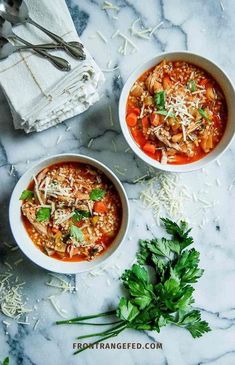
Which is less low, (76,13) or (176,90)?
(76,13)

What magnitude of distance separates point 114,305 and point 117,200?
379mm

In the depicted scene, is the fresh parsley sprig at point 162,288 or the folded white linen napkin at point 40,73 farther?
the fresh parsley sprig at point 162,288

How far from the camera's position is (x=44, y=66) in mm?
1993

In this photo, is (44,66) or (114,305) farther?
(114,305)

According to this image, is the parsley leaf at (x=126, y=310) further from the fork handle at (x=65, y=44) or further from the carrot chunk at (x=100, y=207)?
the fork handle at (x=65, y=44)

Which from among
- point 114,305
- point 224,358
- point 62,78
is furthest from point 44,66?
point 224,358

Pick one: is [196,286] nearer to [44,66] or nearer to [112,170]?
[112,170]

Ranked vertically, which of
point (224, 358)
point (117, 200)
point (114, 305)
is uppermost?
point (117, 200)

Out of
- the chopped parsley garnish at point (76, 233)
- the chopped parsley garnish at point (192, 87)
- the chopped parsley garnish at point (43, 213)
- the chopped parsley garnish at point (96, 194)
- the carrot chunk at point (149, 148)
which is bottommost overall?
the chopped parsley garnish at point (76, 233)

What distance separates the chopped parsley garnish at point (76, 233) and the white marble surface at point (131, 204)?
0.70ft

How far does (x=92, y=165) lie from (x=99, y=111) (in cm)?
22

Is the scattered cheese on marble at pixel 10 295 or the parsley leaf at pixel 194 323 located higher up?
the scattered cheese on marble at pixel 10 295

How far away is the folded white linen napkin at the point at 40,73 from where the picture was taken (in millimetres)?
1981

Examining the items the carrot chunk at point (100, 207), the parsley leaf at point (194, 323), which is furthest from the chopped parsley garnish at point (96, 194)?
the parsley leaf at point (194, 323)
